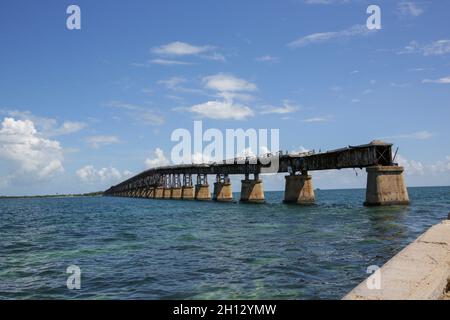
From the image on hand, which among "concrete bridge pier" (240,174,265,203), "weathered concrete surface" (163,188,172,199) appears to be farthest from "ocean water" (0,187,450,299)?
"weathered concrete surface" (163,188,172,199)

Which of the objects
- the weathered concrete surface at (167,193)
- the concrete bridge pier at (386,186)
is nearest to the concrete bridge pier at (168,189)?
the weathered concrete surface at (167,193)

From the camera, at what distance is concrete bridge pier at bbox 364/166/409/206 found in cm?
4531

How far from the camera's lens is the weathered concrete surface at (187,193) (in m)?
119

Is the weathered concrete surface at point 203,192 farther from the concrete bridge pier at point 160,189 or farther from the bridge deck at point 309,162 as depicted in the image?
the concrete bridge pier at point 160,189

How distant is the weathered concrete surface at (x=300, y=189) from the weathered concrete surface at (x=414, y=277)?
54.8m

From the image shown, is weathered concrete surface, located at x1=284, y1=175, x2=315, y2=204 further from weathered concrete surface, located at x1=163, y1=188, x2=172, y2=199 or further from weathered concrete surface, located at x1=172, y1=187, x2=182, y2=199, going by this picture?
weathered concrete surface, located at x1=163, y1=188, x2=172, y2=199

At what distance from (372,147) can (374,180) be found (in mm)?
4144

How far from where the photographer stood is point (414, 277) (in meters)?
7.53

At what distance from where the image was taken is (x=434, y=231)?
1321 centimetres

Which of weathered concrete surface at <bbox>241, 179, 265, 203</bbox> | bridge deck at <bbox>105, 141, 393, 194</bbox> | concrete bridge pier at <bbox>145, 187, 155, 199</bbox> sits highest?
bridge deck at <bbox>105, 141, 393, 194</bbox>

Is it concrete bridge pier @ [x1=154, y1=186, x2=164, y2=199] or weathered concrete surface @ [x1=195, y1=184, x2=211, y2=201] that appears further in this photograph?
concrete bridge pier @ [x1=154, y1=186, x2=164, y2=199]
